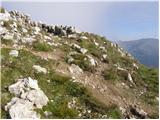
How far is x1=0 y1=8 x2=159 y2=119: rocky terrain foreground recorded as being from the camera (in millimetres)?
14445

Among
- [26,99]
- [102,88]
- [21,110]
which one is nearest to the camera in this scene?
[21,110]

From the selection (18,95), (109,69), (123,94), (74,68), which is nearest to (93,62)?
(109,69)

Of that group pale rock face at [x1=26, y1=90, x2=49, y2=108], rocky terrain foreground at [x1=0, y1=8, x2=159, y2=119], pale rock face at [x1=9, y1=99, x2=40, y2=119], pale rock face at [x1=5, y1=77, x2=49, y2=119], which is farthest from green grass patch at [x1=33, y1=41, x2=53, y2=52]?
pale rock face at [x1=9, y1=99, x2=40, y2=119]

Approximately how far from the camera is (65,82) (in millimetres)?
17375

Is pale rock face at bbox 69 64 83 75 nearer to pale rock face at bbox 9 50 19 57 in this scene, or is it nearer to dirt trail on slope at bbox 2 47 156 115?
dirt trail on slope at bbox 2 47 156 115

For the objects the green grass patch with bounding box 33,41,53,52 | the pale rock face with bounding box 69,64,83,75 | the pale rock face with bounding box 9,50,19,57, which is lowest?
the pale rock face with bounding box 69,64,83,75

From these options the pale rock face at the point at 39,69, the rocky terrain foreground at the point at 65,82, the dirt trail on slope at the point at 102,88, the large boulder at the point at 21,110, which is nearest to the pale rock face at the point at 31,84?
the rocky terrain foreground at the point at 65,82

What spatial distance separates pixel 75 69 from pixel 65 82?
2846mm

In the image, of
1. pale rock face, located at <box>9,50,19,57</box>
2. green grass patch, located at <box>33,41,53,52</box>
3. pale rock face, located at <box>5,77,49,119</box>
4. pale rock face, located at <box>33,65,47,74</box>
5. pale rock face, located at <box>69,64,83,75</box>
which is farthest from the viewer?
green grass patch, located at <box>33,41,53,52</box>

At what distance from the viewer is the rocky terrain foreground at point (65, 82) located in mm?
14445

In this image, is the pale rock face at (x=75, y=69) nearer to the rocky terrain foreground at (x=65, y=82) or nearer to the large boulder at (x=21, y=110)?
the rocky terrain foreground at (x=65, y=82)

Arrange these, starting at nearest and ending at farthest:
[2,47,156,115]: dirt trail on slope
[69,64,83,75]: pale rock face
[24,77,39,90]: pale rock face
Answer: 1. [24,77,39,90]: pale rock face
2. [2,47,156,115]: dirt trail on slope
3. [69,64,83,75]: pale rock face

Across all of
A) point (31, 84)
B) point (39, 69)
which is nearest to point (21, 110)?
point (31, 84)

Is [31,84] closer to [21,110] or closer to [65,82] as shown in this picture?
[21,110]
